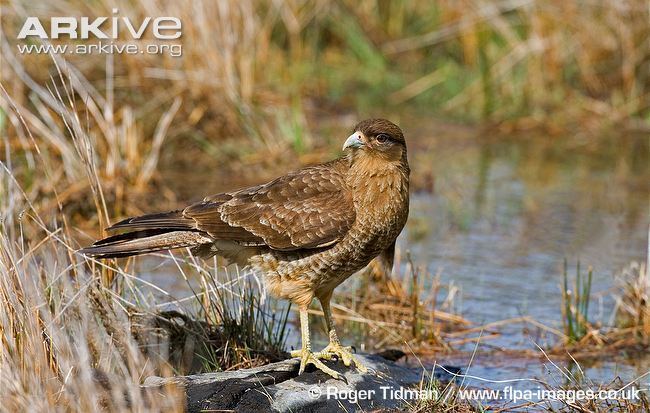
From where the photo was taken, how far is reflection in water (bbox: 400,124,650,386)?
22.7 ft

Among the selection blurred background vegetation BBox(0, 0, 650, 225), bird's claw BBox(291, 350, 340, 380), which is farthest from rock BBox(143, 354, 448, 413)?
blurred background vegetation BBox(0, 0, 650, 225)

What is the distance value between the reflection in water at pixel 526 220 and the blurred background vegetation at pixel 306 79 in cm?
60

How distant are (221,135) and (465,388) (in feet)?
16.0

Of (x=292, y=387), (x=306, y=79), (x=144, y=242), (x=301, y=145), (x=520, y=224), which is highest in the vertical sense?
(x=306, y=79)

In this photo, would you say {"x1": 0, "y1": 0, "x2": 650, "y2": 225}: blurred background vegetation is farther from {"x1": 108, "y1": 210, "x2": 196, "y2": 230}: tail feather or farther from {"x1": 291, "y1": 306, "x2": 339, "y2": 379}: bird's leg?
{"x1": 291, "y1": 306, "x2": 339, "y2": 379}: bird's leg

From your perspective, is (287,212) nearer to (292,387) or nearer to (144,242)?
(144,242)

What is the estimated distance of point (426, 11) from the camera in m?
12.2

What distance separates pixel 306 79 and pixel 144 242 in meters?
6.20

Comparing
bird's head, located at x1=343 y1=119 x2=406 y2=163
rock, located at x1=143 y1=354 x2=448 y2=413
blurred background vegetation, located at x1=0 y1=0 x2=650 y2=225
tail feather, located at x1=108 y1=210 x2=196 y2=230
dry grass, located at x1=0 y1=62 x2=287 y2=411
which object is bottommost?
rock, located at x1=143 y1=354 x2=448 y2=413

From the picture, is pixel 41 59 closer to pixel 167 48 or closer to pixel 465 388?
pixel 167 48

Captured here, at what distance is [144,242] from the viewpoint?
529cm

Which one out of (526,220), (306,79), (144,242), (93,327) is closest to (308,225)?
(144,242)

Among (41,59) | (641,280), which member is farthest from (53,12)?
(641,280)

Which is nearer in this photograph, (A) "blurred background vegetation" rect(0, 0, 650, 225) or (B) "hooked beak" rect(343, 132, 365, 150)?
(B) "hooked beak" rect(343, 132, 365, 150)
